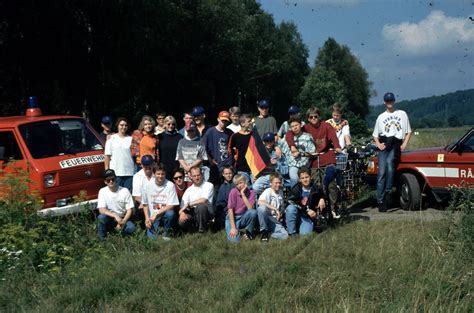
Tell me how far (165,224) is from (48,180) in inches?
89.9

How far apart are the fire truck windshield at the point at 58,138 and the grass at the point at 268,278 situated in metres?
2.87

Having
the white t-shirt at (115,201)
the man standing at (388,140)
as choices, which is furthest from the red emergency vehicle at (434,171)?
the white t-shirt at (115,201)

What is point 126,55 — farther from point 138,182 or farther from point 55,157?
point 138,182

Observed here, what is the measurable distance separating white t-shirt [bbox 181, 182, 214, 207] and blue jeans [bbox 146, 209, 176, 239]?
1.20 feet

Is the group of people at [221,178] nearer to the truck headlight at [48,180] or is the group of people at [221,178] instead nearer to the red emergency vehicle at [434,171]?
the red emergency vehicle at [434,171]

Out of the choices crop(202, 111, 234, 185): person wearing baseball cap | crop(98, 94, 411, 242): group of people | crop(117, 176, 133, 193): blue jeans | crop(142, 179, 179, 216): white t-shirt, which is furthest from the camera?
crop(117, 176, 133, 193): blue jeans

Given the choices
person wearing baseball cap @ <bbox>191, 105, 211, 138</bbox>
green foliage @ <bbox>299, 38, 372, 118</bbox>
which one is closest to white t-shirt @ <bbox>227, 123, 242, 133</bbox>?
person wearing baseball cap @ <bbox>191, 105, 211, 138</bbox>

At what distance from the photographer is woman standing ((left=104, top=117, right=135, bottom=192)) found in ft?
37.8

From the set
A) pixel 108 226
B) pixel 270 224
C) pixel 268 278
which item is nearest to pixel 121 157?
pixel 108 226

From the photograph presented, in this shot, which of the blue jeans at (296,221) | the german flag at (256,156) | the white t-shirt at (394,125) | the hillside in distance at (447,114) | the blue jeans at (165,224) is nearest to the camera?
the blue jeans at (296,221)

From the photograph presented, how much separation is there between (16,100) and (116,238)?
1851 centimetres

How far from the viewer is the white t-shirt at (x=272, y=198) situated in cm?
1005

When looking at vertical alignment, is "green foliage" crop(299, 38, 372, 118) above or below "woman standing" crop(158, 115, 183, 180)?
above

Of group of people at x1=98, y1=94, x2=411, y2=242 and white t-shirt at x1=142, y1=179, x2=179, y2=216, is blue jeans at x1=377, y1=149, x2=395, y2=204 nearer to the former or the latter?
group of people at x1=98, y1=94, x2=411, y2=242
